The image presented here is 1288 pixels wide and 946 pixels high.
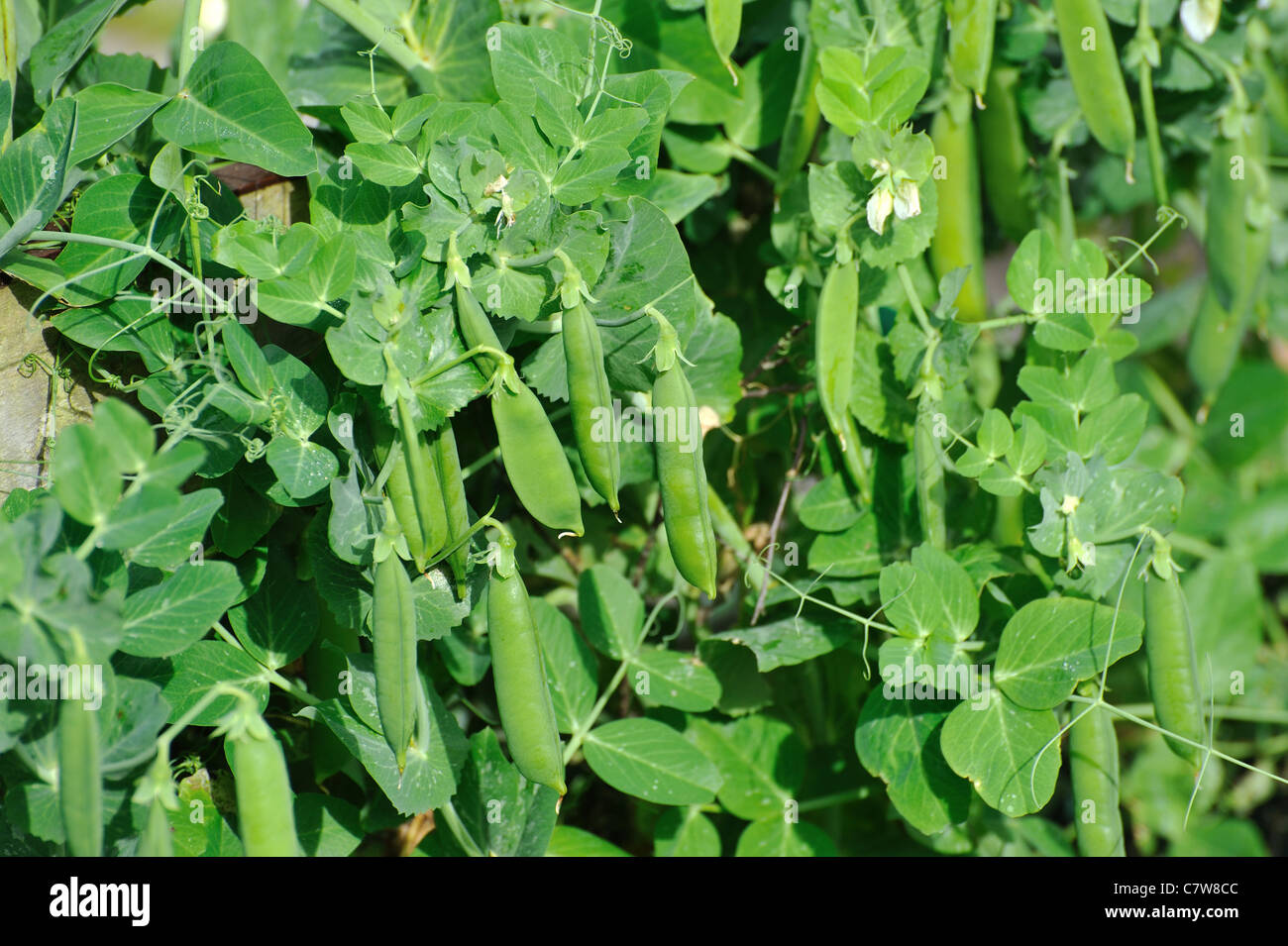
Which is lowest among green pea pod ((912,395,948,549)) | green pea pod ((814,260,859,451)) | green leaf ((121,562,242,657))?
green leaf ((121,562,242,657))

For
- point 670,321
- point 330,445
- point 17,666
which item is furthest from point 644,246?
point 17,666

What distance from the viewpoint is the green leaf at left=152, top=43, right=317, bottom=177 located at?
0.93 m

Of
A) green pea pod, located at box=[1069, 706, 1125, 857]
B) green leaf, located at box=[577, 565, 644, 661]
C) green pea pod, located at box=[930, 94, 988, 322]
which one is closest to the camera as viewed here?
green pea pod, located at box=[1069, 706, 1125, 857]

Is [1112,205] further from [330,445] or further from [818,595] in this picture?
[330,445]

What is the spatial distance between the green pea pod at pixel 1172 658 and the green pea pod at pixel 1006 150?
24.0 inches

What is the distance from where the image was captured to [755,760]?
1218 millimetres

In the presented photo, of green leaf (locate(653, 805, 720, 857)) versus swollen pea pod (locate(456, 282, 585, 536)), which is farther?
green leaf (locate(653, 805, 720, 857))

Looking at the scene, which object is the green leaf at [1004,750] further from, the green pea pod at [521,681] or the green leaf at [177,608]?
the green leaf at [177,608]

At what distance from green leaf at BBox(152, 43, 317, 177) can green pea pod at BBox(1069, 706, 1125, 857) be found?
96 cm

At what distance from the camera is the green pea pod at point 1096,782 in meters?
1.04

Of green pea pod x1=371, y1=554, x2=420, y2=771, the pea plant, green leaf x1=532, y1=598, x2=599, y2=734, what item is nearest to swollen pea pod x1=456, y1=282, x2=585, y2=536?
the pea plant
